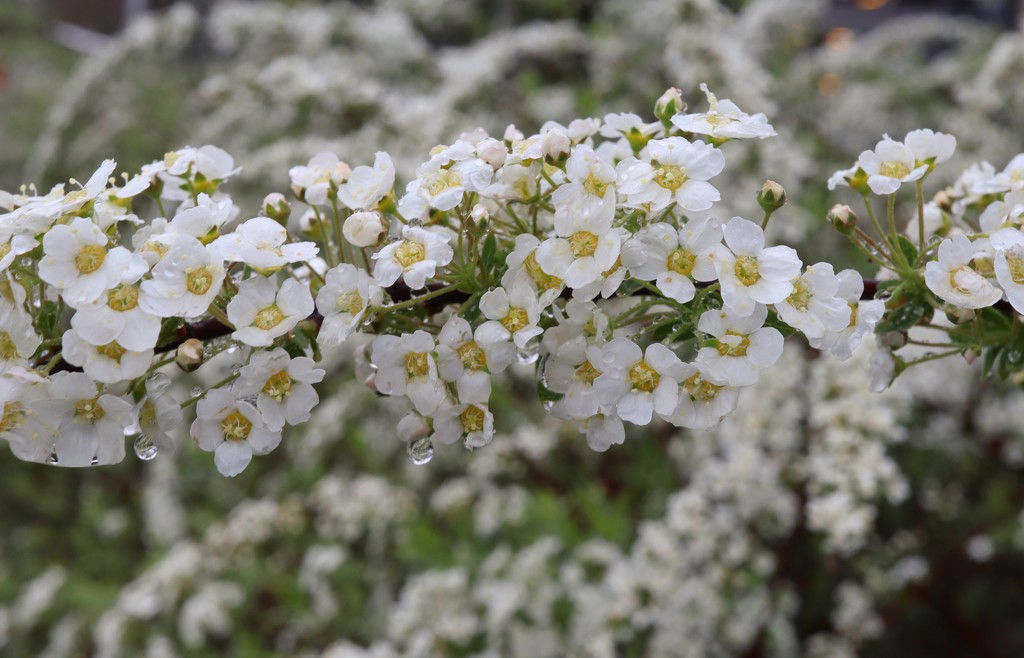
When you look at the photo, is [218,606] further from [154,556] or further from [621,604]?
[621,604]

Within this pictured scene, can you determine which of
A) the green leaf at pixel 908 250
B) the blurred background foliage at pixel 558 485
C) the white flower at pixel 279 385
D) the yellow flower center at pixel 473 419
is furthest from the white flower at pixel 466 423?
the blurred background foliage at pixel 558 485

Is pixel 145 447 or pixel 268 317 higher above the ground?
pixel 268 317

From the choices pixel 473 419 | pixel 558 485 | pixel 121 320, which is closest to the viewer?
pixel 121 320

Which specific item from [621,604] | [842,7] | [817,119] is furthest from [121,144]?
[842,7]

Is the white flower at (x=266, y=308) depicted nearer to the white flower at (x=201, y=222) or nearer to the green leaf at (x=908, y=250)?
the white flower at (x=201, y=222)

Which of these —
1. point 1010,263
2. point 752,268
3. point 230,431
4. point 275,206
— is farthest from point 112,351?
point 1010,263

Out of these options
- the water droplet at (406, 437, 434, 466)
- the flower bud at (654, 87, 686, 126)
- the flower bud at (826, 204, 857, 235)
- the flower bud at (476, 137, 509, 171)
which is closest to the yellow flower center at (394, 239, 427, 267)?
the flower bud at (476, 137, 509, 171)

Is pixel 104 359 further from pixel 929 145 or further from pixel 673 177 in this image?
pixel 929 145
